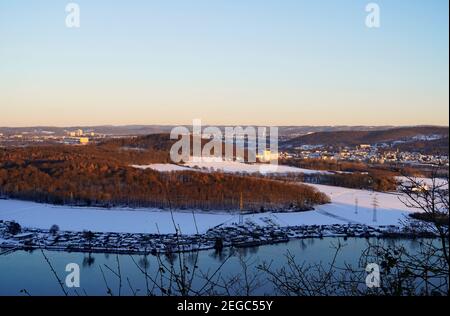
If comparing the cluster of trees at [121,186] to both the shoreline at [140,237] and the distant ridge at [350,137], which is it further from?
the distant ridge at [350,137]

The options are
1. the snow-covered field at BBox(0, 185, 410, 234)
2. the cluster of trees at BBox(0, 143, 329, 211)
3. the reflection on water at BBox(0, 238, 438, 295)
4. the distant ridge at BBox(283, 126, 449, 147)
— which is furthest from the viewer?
the distant ridge at BBox(283, 126, 449, 147)

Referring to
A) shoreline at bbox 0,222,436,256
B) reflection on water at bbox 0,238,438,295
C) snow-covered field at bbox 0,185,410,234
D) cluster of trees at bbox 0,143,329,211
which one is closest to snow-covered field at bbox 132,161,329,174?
cluster of trees at bbox 0,143,329,211

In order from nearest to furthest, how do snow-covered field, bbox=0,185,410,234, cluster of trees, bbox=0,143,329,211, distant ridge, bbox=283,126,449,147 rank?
snow-covered field, bbox=0,185,410,234
cluster of trees, bbox=0,143,329,211
distant ridge, bbox=283,126,449,147

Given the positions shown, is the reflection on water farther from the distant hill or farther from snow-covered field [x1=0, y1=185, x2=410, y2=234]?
the distant hill

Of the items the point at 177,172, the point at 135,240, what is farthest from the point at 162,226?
the point at 177,172

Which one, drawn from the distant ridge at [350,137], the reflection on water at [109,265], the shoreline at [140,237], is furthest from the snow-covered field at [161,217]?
the distant ridge at [350,137]
